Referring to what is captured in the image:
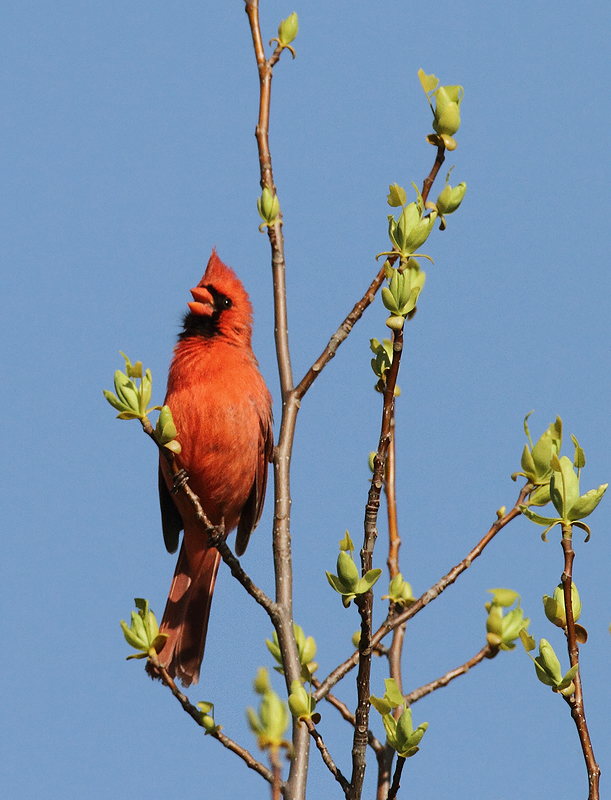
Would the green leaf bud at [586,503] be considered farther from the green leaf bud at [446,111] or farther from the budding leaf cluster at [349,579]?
the green leaf bud at [446,111]

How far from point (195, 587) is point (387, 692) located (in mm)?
2313

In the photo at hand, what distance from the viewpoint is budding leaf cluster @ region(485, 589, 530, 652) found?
2.74 m

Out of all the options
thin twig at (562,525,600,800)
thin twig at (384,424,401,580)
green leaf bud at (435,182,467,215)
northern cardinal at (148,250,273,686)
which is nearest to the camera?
thin twig at (562,525,600,800)

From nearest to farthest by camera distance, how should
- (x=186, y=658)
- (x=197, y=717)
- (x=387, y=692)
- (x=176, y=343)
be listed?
(x=387, y=692), (x=197, y=717), (x=186, y=658), (x=176, y=343)

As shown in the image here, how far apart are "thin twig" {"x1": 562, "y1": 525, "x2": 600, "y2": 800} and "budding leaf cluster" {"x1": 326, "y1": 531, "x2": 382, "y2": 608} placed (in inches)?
17.0

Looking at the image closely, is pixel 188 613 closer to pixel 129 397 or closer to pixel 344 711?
pixel 344 711

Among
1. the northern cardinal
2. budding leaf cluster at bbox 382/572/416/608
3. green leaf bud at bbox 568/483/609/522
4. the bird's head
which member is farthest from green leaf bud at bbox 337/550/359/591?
the bird's head

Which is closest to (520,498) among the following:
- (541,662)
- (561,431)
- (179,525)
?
(561,431)

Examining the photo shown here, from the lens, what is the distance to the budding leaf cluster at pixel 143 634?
9.00 feet

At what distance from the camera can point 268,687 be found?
2.86m

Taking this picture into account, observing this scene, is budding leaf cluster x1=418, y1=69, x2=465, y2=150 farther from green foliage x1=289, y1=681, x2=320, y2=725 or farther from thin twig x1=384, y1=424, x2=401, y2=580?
green foliage x1=289, y1=681, x2=320, y2=725

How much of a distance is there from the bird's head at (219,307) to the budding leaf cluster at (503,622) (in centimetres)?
214

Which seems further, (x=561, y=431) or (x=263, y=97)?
(x=263, y=97)

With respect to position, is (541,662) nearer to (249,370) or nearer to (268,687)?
(268,687)
